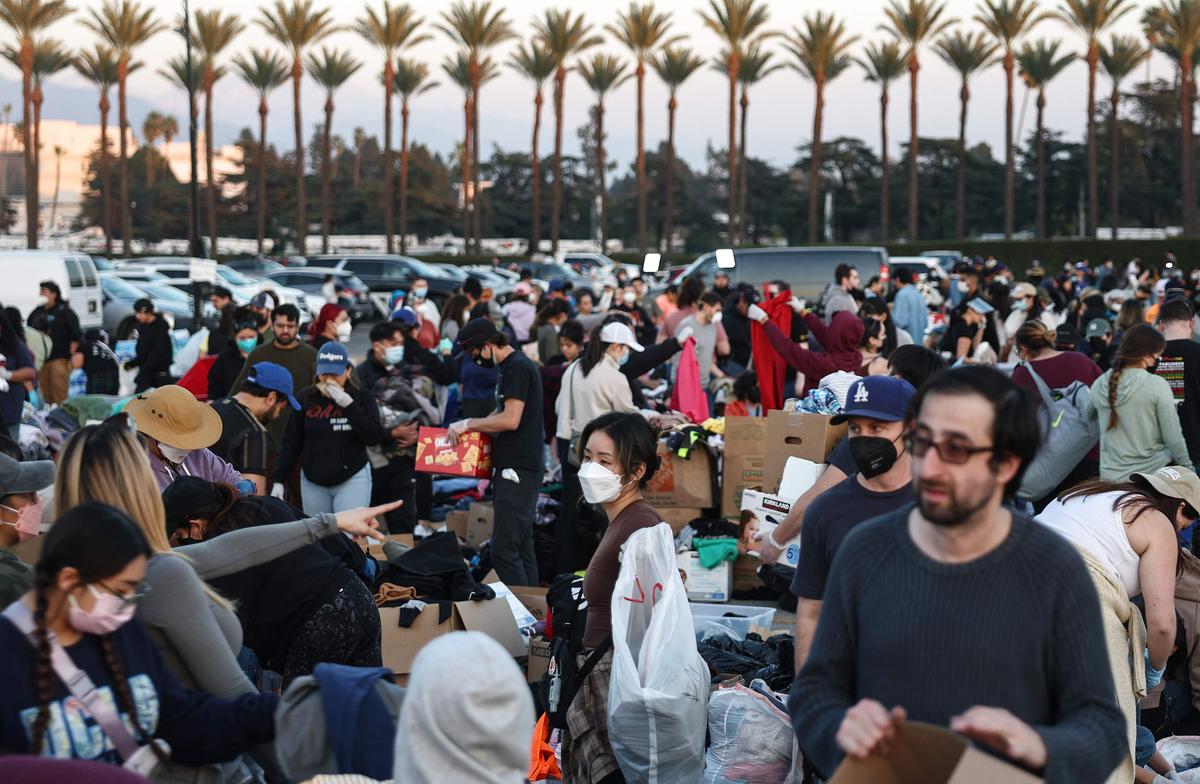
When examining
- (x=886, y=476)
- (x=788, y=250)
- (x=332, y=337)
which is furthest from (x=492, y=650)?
(x=788, y=250)

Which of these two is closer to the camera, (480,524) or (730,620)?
(730,620)

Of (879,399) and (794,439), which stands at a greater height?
(879,399)

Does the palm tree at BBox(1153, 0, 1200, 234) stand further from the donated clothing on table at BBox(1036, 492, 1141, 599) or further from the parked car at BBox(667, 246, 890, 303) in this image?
the donated clothing on table at BBox(1036, 492, 1141, 599)

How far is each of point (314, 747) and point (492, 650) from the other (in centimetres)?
73

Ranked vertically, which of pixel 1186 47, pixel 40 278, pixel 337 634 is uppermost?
pixel 1186 47

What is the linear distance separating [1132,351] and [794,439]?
2048mm

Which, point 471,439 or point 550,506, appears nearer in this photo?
point 471,439

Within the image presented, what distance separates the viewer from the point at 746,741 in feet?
17.3

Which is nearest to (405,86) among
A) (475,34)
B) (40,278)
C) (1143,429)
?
(475,34)

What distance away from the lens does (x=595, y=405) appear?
Result: 9.41 metres

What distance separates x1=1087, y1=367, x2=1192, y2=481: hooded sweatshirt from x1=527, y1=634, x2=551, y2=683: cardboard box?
3650 millimetres

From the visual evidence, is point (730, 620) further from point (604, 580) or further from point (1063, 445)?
point (1063, 445)

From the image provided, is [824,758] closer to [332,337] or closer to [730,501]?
[730,501]

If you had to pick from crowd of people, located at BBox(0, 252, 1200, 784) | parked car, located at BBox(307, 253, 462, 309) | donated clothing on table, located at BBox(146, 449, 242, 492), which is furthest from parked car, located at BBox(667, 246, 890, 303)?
donated clothing on table, located at BBox(146, 449, 242, 492)
